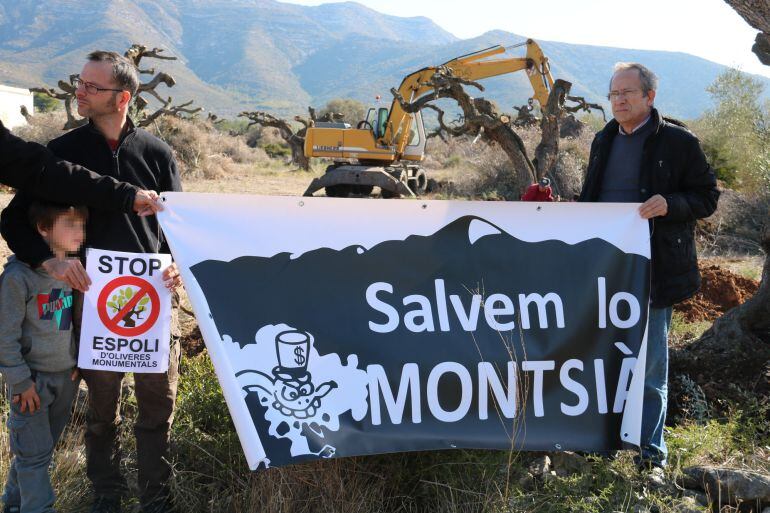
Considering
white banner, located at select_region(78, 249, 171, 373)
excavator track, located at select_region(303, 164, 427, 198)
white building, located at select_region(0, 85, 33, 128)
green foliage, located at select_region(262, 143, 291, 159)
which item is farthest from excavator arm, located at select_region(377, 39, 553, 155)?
white building, located at select_region(0, 85, 33, 128)

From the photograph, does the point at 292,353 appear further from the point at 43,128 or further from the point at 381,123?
the point at 43,128

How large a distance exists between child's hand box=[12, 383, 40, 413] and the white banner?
0.22m

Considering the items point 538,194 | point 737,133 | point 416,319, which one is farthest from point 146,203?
point 737,133

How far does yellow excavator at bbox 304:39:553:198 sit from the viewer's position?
665 inches

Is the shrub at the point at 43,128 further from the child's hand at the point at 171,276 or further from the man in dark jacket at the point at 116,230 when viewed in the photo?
the child's hand at the point at 171,276

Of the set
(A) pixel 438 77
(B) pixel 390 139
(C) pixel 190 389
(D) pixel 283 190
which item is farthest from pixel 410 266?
(D) pixel 283 190

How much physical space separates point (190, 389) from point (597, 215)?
99.8 inches

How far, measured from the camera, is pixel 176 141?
29.5m

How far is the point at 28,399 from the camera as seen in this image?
3.11 metres

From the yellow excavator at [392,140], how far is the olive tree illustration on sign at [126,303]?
1367 centimetres

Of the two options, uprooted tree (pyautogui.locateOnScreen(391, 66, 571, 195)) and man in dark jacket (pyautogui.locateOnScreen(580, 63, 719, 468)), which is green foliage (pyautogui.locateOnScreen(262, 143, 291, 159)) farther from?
man in dark jacket (pyautogui.locateOnScreen(580, 63, 719, 468))

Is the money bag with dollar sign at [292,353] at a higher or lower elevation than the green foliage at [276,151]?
higher

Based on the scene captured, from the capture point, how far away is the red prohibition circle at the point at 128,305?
→ 3309mm

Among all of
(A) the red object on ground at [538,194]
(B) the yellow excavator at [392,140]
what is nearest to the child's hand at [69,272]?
(A) the red object on ground at [538,194]
